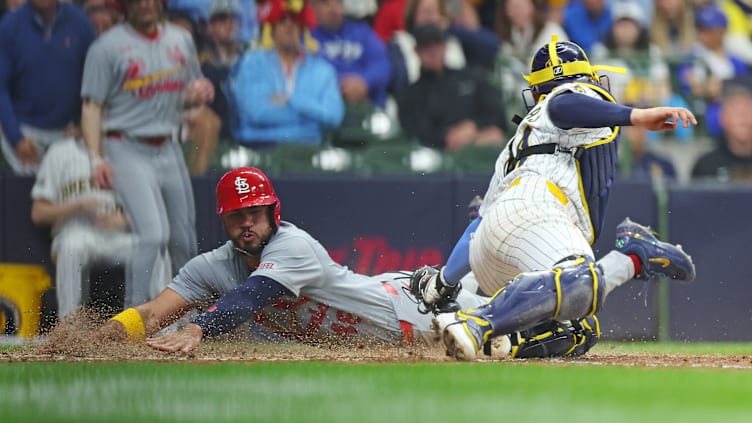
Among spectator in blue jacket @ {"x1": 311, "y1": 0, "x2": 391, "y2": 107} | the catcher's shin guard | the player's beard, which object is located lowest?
the catcher's shin guard

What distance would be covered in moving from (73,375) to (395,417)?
1883 mm

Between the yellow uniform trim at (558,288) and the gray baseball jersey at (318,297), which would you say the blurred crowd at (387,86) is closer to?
the gray baseball jersey at (318,297)

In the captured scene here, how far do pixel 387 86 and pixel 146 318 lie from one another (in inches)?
156

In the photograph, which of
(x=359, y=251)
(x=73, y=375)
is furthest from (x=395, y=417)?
(x=359, y=251)

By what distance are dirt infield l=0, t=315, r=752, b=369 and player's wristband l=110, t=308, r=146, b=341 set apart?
2.3 inches

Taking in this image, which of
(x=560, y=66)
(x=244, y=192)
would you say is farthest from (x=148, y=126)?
(x=560, y=66)

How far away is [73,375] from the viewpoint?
5246 millimetres

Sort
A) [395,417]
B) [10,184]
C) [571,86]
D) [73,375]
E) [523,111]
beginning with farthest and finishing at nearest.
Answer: [523,111] < [10,184] < [571,86] < [73,375] < [395,417]

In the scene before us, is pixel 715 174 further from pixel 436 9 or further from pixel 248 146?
pixel 248 146

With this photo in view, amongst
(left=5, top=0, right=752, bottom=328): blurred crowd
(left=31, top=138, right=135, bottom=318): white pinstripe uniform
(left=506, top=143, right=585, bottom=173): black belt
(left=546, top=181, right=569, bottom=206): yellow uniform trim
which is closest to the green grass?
(left=546, top=181, right=569, bottom=206): yellow uniform trim

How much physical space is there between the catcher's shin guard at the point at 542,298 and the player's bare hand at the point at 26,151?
4.91 metres

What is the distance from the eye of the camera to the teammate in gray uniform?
362 inches

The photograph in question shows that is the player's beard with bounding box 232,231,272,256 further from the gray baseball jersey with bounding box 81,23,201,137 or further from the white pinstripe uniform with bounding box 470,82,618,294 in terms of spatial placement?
the gray baseball jersey with bounding box 81,23,201,137

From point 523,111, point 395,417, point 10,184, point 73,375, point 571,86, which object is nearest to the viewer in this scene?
point 395,417
